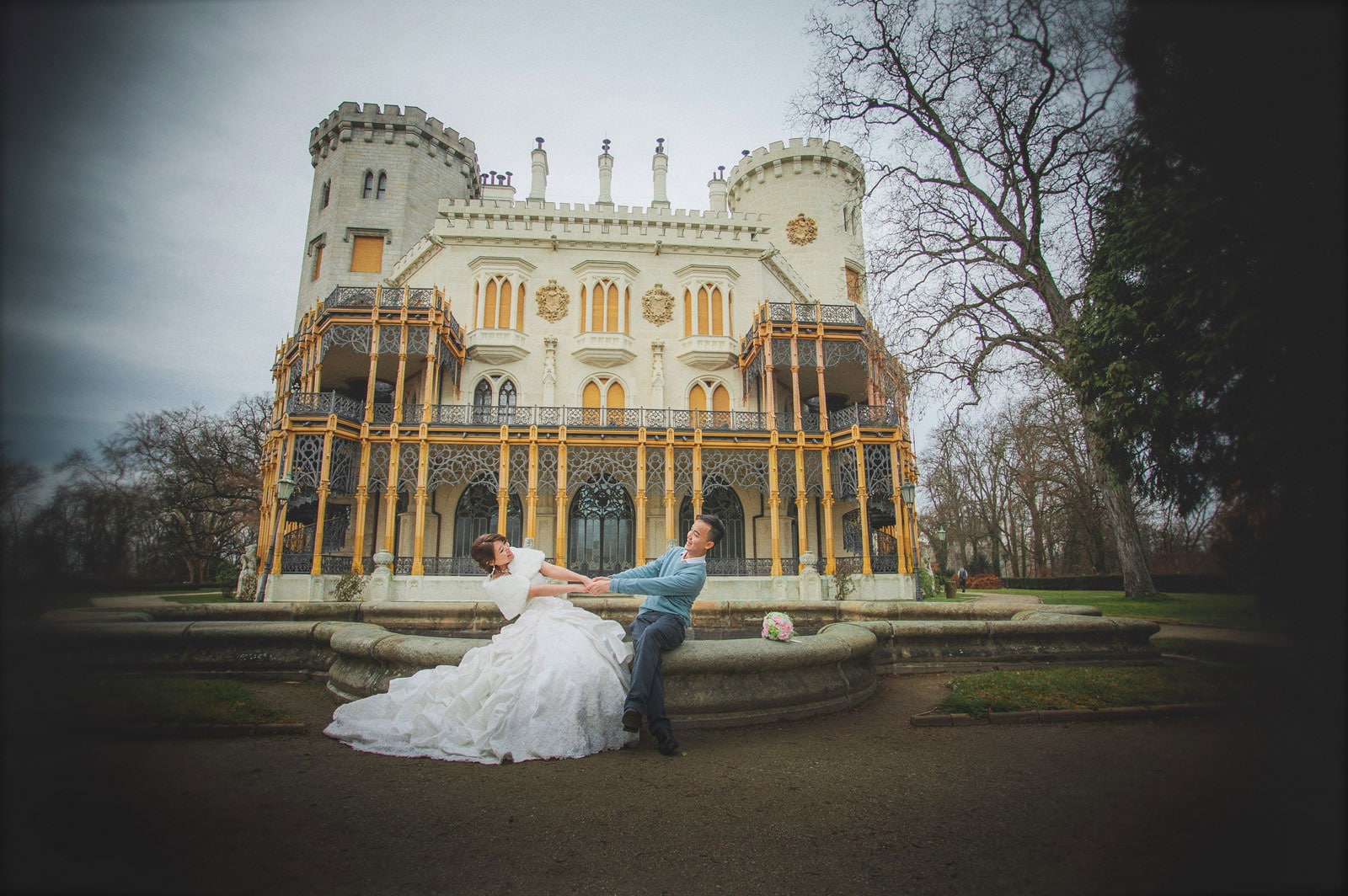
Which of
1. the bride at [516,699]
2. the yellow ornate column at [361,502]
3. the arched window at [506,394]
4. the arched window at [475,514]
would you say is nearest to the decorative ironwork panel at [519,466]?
the arched window at [475,514]

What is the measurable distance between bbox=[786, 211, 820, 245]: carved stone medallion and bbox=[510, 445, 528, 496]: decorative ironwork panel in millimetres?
15214

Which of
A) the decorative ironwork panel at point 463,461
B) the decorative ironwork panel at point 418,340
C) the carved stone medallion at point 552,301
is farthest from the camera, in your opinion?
the carved stone medallion at point 552,301

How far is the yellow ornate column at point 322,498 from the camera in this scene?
703 inches

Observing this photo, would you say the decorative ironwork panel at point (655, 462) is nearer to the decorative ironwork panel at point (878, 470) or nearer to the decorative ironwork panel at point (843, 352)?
the decorative ironwork panel at point (878, 470)

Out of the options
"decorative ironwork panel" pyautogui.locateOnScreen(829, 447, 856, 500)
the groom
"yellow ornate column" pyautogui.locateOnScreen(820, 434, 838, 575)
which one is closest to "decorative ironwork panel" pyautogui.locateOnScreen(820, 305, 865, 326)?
"yellow ornate column" pyautogui.locateOnScreen(820, 434, 838, 575)

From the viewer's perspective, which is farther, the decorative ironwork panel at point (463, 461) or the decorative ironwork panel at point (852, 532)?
the decorative ironwork panel at point (852, 532)

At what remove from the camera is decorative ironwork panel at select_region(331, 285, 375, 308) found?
20609mm

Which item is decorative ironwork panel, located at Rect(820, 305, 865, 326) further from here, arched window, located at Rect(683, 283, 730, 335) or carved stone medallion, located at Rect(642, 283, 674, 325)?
carved stone medallion, located at Rect(642, 283, 674, 325)

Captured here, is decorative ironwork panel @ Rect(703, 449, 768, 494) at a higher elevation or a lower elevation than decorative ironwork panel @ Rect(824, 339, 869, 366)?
lower

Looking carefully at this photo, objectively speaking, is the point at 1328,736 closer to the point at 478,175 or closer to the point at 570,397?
the point at 570,397

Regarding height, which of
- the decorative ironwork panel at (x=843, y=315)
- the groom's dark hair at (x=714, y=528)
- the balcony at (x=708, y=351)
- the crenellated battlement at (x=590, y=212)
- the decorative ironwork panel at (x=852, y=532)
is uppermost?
the crenellated battlement at (x=590, y=212)

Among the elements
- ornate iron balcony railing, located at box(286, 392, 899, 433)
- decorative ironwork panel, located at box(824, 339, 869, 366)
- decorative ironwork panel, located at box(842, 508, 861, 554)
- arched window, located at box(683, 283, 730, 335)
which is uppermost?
arched window, located at box(683, 283, 730, 335)

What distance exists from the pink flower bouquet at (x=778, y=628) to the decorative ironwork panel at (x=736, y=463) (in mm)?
14888

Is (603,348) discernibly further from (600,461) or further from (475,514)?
(475,514)
